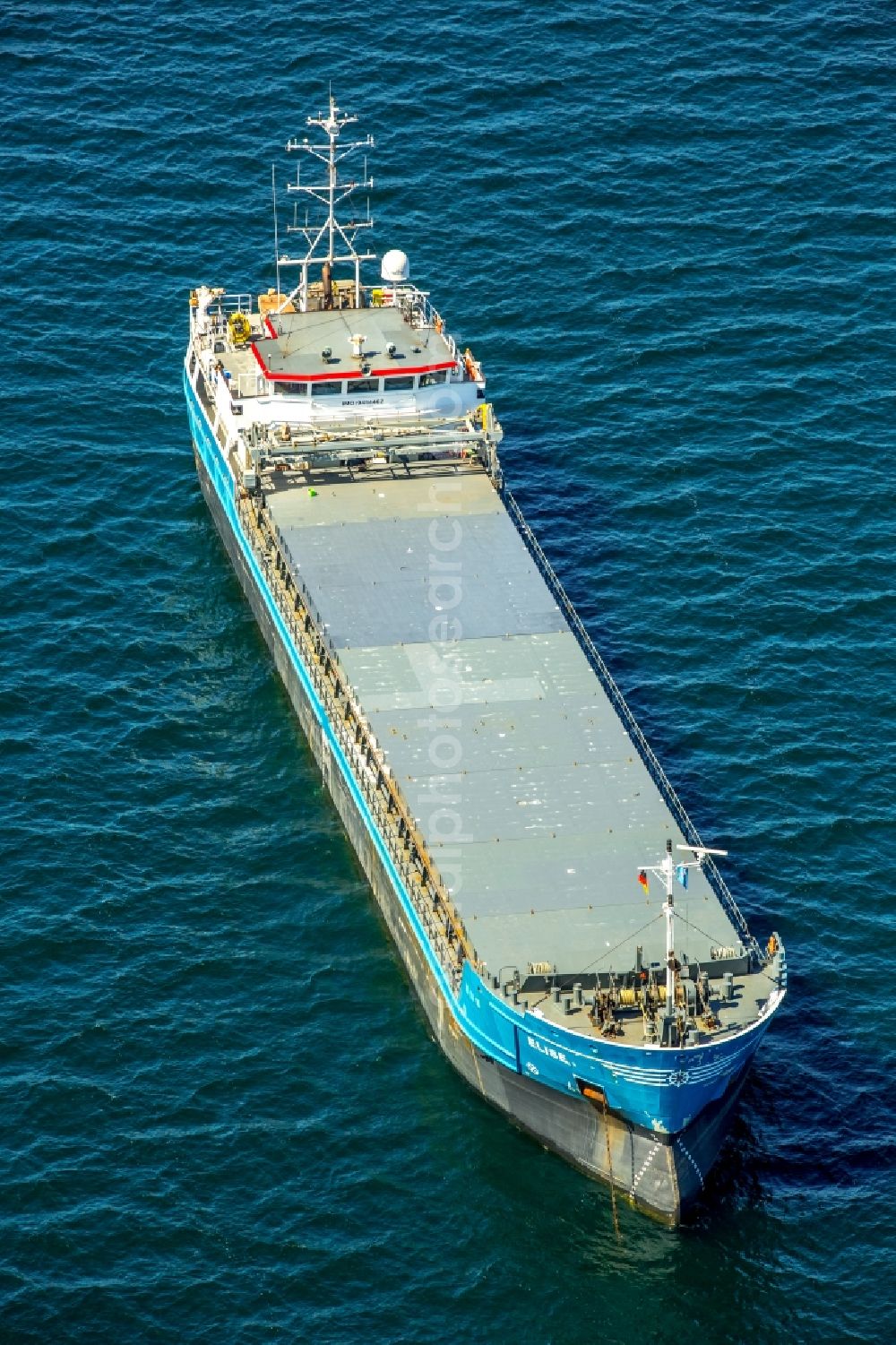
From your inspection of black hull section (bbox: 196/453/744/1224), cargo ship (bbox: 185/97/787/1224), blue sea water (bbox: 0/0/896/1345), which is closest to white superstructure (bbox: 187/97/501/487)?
cargo ship (bbox: 185/97/787/1224)

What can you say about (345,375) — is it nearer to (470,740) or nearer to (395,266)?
(395,266)

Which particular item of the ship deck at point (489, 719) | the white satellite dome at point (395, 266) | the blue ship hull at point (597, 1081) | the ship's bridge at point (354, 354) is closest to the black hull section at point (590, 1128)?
the blue ship hull at point (597, 1081)

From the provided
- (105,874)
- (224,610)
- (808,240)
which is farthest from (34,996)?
(808,240)

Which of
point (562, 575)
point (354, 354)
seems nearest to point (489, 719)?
point (562, 575)

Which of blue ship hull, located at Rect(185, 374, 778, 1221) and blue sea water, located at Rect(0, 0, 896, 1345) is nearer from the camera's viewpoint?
blue ship hull, located at Rect(185, 374, 778, 1221)

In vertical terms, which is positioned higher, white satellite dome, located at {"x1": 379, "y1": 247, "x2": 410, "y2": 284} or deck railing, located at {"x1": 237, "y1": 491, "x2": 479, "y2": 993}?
white satellite dome, located at {"x1": 379, "y1": 247, "x2": 410, "y2": 284}

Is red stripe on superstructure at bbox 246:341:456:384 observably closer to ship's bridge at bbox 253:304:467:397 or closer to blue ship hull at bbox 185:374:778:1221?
ship's bridge at bbox 253:304:467:397

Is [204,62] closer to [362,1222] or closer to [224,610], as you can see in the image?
[224,610]

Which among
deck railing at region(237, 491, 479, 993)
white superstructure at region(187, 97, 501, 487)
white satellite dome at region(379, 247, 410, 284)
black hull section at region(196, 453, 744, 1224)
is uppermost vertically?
white satellite dome at region(379, 247, 410, 284)
